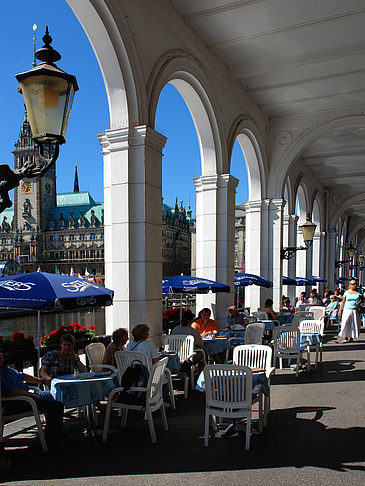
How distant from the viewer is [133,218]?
23.2 feet

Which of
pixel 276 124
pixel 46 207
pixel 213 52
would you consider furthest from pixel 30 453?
pixel 46 207

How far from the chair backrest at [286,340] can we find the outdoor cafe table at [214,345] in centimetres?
103

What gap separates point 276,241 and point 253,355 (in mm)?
8842

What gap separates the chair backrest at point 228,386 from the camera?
4.48 m

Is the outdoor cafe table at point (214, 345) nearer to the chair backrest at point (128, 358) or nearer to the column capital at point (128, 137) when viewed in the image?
the chair backrest at point (128, 358)

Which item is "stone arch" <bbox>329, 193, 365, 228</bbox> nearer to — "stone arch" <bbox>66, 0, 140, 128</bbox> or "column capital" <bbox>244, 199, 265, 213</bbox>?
"column capital" <bbox>244, 199, 265, 213</bbox>

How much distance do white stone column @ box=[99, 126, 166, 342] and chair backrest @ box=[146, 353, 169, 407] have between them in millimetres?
2014

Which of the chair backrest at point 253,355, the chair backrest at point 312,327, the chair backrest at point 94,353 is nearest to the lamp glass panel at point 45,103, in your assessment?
the chair backrest at point 94,353

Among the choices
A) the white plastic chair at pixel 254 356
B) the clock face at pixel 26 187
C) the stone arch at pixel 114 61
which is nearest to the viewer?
the white plastic chair at pixel 254 356

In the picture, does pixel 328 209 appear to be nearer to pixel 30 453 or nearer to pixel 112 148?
pixel 112 148

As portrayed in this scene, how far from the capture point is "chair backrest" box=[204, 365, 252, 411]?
4.48 meters

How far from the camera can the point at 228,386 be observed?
179 inches

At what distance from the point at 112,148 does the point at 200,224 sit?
14.1 ft

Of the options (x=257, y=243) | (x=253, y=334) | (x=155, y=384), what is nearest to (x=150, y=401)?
(x=155, y=384)
